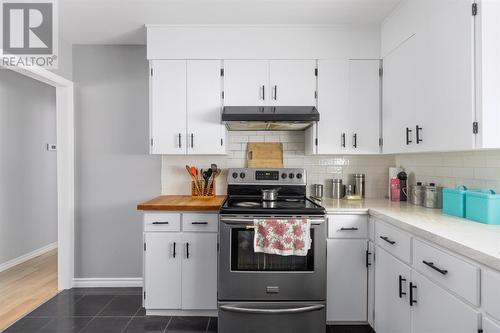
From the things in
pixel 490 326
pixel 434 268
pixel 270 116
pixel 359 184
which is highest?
pixel 270 116

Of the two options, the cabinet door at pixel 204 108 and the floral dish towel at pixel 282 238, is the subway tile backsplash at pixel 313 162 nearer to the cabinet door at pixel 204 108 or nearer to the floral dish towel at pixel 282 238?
the cabinet door at pixel 204 108

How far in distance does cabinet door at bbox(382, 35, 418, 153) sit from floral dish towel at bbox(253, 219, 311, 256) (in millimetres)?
1012

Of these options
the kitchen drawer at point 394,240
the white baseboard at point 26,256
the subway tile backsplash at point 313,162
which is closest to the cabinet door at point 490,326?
the kitchen drawer at point 394,240

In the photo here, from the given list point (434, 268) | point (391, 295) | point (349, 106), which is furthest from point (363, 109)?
point (434, 268)

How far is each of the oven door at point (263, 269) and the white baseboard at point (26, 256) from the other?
10.1 ft

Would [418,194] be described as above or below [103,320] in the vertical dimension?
above

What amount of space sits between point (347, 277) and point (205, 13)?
93.0 inches

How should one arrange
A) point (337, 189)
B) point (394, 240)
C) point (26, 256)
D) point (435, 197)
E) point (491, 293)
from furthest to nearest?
point (26, 256) → point (337, 189) → point (435, 197) → point (394, 240) → point (491, 293)

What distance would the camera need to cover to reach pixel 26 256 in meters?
4.14

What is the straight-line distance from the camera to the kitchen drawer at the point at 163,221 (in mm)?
2566

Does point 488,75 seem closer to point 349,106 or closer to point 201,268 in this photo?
point 349,106

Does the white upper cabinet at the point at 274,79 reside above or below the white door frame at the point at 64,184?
above

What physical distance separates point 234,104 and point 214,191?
869 millimetres

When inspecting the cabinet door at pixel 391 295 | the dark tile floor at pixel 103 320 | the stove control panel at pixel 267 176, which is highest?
the stove control panel at pixel 267 176
